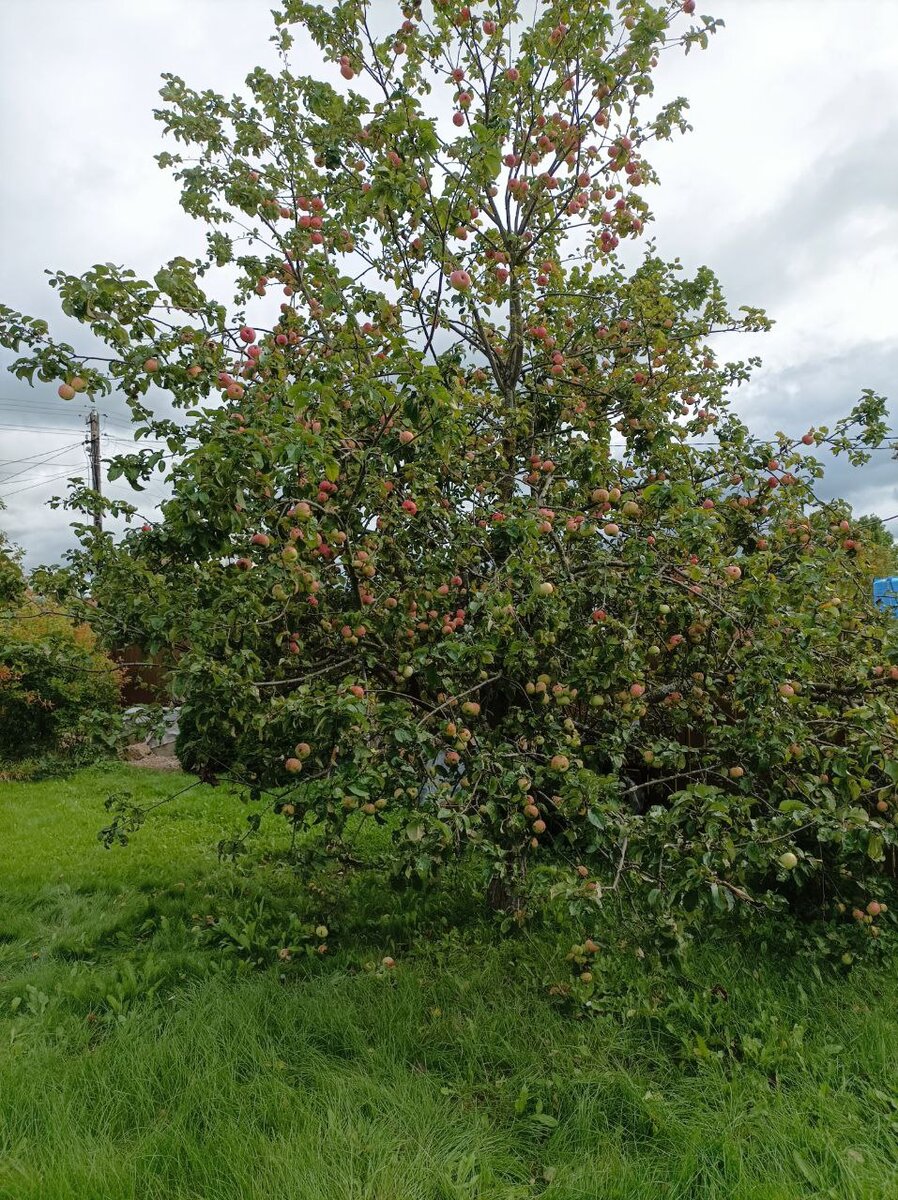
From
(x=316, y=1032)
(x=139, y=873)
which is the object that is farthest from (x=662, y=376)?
(x=139, y=873)

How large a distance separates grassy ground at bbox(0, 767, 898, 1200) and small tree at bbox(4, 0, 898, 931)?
532 millimetres

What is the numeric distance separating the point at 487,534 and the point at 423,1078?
209 cm

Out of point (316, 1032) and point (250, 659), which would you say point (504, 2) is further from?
point (316, 1032)

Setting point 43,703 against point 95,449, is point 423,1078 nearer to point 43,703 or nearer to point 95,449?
point 43,703

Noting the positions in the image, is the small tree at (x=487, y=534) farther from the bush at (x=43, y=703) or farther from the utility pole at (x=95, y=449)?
the utility pole at (x=95, y=449)

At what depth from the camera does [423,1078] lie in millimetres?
2465

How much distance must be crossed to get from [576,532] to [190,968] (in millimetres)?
2724

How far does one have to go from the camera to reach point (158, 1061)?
2.54 meters

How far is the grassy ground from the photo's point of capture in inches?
79.4

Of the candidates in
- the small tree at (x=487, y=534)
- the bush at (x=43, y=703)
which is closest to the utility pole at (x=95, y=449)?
the bush at (x=43, y=703)

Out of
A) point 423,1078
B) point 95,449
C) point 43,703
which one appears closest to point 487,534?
point 423,1078

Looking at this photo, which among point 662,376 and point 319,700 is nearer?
point 319,700

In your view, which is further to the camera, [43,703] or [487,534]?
[43,703]

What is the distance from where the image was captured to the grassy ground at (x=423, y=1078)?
2.02 m
